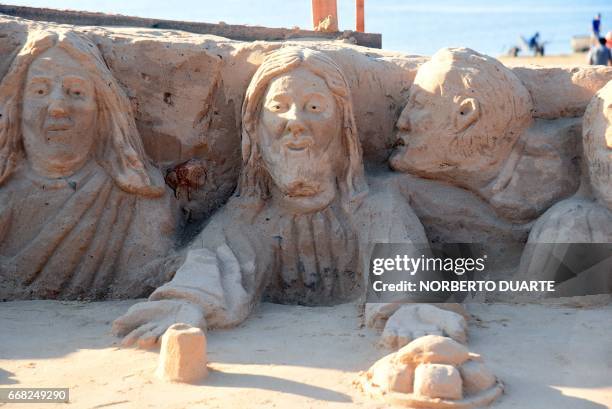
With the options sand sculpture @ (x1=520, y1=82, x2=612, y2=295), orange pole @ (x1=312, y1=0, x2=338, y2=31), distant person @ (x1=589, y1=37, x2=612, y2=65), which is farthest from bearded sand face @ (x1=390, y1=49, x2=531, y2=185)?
distant person @ (x1=589, y1=37, x2=612, y2=65)

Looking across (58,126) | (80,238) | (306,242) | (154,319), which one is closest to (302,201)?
(306,242)

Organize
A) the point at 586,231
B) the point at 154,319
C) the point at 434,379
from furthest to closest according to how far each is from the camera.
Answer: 1. the point at 586,231
2. the point at 154,319
3. the point at 434,379

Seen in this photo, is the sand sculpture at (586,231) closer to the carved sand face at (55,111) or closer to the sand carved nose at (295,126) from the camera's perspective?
the sand carved nose at (295,126)

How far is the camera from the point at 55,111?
438cm

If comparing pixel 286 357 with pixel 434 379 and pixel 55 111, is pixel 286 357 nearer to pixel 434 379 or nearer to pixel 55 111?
pixel 434 379

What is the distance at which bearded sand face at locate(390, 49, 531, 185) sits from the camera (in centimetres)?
459

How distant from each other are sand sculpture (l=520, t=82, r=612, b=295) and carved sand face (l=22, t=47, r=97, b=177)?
252 centimetres

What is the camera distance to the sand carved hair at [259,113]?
14.6 feet

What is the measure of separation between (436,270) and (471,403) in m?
1.57

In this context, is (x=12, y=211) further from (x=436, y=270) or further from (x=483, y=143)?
(x=483, y=143)

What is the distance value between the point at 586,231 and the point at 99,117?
2.70 meters

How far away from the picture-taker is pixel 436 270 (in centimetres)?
440

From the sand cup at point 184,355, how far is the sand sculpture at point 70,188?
1374 mm

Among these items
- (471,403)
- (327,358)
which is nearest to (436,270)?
(327,358)
